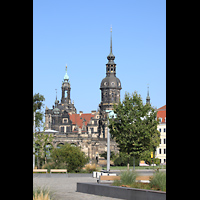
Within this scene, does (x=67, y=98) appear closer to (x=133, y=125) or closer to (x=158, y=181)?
(x=133, y=125)

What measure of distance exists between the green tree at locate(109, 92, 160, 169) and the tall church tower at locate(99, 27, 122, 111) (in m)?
94.6

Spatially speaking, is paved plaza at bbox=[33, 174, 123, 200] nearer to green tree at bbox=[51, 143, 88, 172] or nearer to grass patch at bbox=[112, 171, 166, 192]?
grass patch at bbox=[112, 171, 166, 192]

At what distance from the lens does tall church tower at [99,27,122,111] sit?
143 m

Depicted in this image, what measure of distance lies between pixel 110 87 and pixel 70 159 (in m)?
109

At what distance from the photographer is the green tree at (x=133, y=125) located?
46.3 metres

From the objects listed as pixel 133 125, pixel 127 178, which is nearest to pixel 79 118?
pixel 133 125

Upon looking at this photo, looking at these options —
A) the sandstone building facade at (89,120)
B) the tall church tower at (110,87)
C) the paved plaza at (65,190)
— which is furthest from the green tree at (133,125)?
the tall church tower at (110,87)

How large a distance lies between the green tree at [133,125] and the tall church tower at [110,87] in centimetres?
9457

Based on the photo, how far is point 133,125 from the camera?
1818 inches
